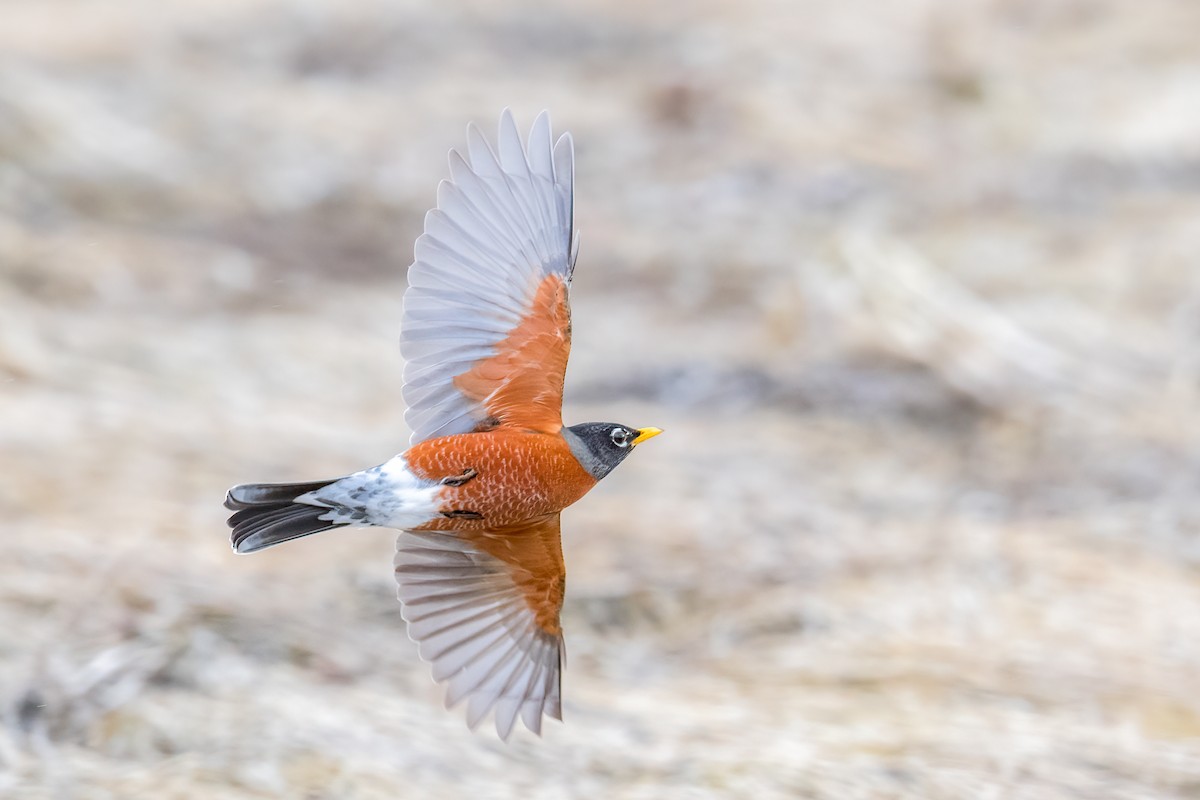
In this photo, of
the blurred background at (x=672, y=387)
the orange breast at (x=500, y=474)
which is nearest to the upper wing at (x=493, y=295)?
the orange breast at (x=500, y=474)

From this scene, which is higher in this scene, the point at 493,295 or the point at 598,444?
the point at 493,295

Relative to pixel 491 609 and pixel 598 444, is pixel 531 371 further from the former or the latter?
pixel 491 609

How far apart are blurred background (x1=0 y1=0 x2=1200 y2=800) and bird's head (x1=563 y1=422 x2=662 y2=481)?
1118 millimetres

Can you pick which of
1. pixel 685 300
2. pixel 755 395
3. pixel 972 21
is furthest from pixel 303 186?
pixel 972 21

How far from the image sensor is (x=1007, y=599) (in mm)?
6355

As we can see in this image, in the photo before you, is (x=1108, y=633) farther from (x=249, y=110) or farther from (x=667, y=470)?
(x=249, y=110)

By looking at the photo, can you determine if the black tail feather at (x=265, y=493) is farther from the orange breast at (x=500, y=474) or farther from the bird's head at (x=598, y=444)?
the bird's head at (x=598, y=444)

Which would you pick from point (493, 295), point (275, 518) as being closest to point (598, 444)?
point (493, 295)

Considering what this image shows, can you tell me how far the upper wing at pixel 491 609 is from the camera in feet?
13.3

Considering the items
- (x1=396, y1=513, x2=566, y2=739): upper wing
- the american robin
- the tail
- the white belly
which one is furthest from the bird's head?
the tail

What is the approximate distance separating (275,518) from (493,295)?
876 mm

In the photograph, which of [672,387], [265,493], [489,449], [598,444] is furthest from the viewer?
[672,387]

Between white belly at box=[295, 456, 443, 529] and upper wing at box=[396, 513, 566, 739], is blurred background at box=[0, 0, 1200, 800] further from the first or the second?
white belly at box=[295, 456, 443, 529]

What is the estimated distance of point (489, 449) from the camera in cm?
404
